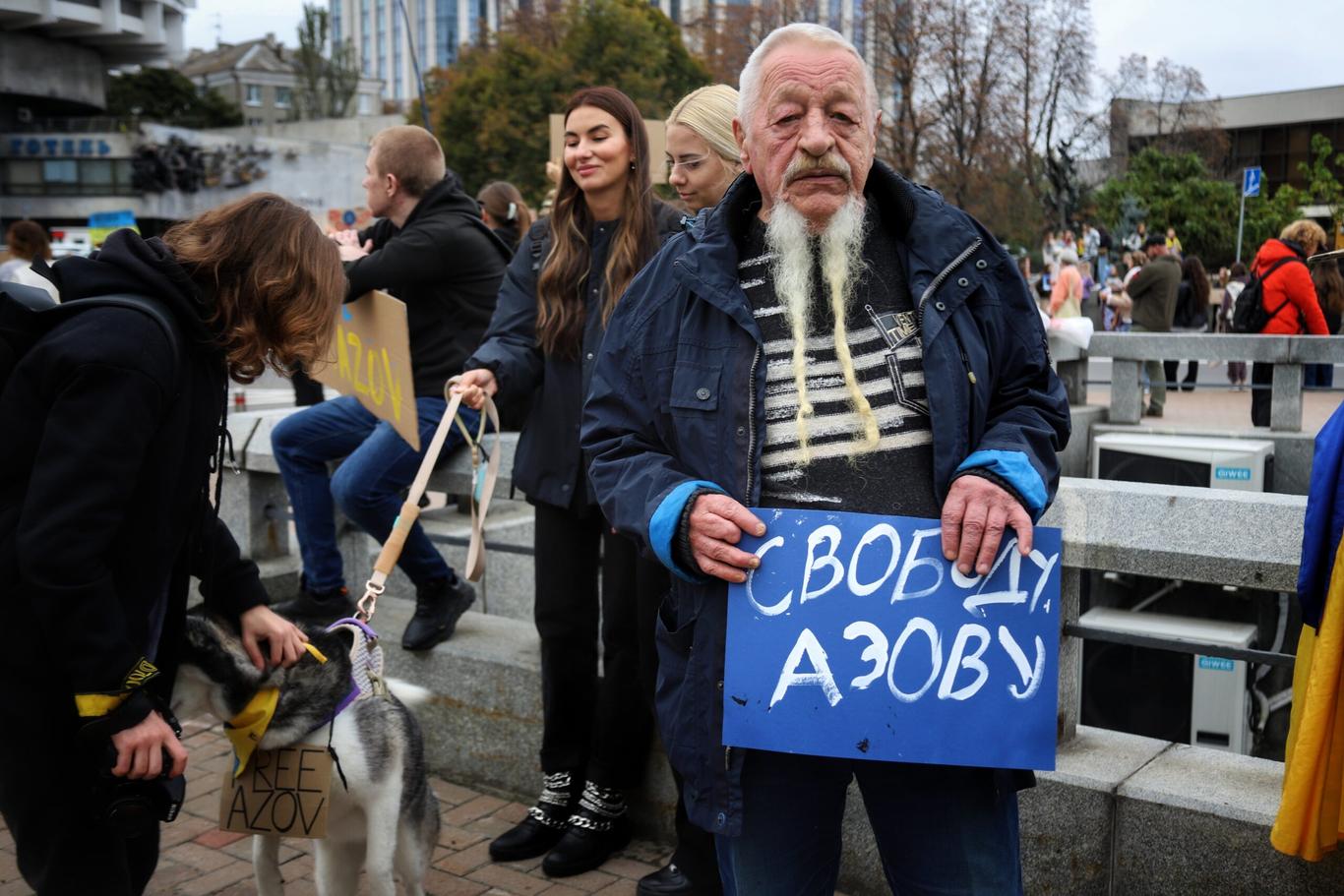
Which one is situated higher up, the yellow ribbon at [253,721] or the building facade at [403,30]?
the building facade at [403,30]

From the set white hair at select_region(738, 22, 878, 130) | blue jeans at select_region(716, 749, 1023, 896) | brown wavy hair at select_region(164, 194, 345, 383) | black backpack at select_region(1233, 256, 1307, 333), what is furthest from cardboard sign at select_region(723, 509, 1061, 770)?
black backpack at select_region(1233, 256, 1307, 333)

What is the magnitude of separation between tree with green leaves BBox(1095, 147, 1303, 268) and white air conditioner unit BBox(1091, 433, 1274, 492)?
38537 millimetres

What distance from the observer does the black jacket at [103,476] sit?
2.33 m

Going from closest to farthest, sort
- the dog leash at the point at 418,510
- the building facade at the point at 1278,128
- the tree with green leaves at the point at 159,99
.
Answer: the dog leash at the point at 418,510 < the building facade at the point at 1278,128 < the tree with green leaves at the point at 159,99

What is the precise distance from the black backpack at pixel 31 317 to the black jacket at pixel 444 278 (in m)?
2.25

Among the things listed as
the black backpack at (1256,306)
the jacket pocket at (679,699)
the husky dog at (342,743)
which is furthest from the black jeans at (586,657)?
the black backpack at (1256,306)

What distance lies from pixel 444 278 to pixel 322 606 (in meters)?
1.43

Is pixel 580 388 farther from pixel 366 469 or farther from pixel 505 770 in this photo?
pixel 505 770

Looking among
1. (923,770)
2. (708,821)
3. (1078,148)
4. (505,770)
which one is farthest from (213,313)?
(1078,148)

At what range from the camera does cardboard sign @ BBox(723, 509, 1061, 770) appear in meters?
2.18

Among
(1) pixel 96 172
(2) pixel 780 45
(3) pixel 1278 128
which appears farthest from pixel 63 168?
(2) pixel 780 45

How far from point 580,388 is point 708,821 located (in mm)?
1841

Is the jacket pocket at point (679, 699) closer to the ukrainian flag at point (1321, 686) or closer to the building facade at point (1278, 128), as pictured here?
the ukrainian flag at point (1321, 686)

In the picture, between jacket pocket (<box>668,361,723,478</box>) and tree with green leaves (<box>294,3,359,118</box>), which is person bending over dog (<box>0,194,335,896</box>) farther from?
tree with green leaves (<box>294,3,359,118</box>)
